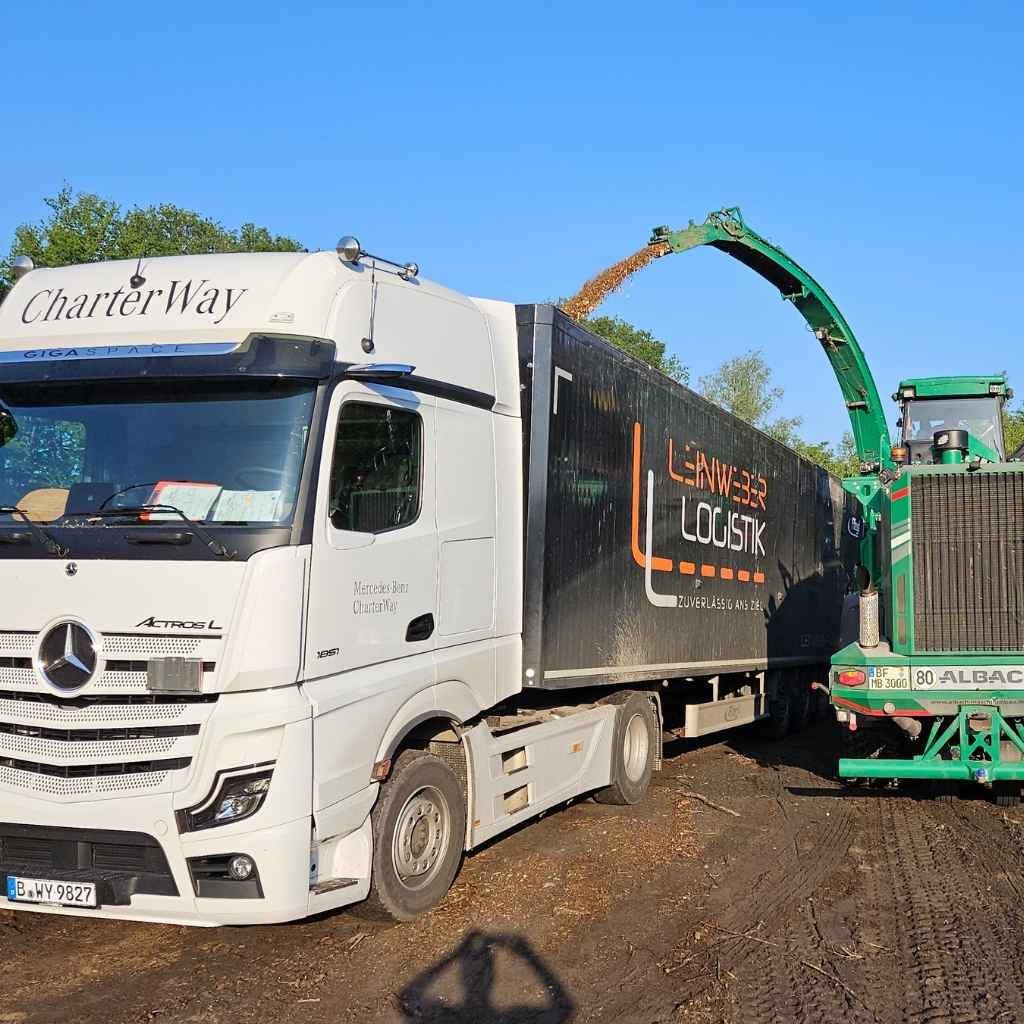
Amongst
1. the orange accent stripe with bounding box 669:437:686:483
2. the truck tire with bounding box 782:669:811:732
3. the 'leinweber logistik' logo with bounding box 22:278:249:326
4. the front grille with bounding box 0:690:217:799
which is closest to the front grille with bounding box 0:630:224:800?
the front grille with bounding box 0:690:217:799

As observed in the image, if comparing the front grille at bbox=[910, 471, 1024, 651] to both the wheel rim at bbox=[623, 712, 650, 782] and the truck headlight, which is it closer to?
the wheel rim at bbox=[623, 712, 650, 782]

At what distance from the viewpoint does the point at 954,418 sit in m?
12.2

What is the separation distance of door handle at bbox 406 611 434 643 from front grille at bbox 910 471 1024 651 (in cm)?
428

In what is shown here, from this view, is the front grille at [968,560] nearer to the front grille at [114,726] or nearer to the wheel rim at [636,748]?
the wheel rim at [636,748]

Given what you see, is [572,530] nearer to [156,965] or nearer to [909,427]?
[156,965]

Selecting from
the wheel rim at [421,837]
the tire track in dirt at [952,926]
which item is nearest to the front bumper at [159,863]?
the wheel rim at [421,837]

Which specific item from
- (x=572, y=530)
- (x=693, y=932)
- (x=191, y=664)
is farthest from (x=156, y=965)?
(x=572, y=530)

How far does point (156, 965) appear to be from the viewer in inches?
201

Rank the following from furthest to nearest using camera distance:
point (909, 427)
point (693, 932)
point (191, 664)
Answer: point (909, 427), point (693, 932), point (191, 664)

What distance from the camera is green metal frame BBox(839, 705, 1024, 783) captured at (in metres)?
7.43

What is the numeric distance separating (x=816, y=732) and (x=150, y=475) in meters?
11.5

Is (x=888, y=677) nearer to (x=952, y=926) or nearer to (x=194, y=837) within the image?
(x=952, y=926)

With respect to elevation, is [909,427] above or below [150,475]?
above

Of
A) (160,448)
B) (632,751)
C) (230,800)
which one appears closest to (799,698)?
(632,751)
